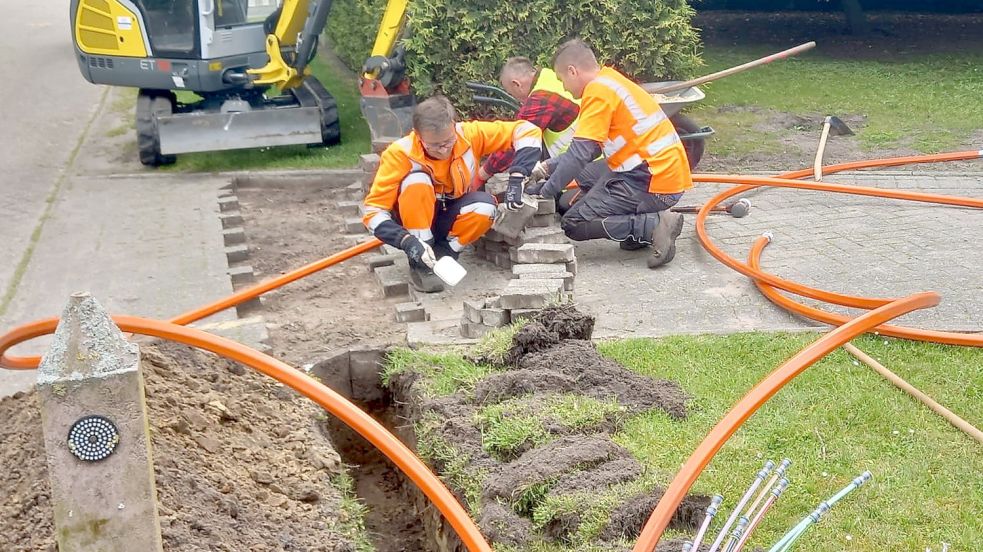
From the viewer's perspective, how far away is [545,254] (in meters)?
6.03

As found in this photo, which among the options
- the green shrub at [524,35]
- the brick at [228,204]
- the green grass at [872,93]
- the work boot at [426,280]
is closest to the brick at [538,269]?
the work boot at [426,280]

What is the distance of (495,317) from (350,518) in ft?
5.32

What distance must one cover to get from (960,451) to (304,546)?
2.72m

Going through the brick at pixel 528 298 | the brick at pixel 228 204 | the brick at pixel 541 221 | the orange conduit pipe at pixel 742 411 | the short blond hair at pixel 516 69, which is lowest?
the brick at pixel 228 204

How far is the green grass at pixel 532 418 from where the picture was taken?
4.14 m

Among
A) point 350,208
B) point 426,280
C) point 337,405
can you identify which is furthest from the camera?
point 350,208

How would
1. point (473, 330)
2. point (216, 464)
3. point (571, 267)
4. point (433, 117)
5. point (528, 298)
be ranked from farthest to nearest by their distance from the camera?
point (571, 267), point (433, 117), point (473, 330), point (528, 298), point (216, 464)

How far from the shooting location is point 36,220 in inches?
319

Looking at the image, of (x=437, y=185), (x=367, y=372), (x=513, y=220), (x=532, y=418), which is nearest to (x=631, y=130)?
(x=513, y=220)

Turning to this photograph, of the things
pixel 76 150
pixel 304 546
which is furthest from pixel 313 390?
pixel 76 150

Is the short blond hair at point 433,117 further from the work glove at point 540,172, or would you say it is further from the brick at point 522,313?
the brick at point 522,313

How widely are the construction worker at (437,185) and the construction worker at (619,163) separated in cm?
34

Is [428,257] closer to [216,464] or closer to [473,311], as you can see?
[473,311]

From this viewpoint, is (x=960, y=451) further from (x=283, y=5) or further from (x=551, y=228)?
(x=283, y=5)
